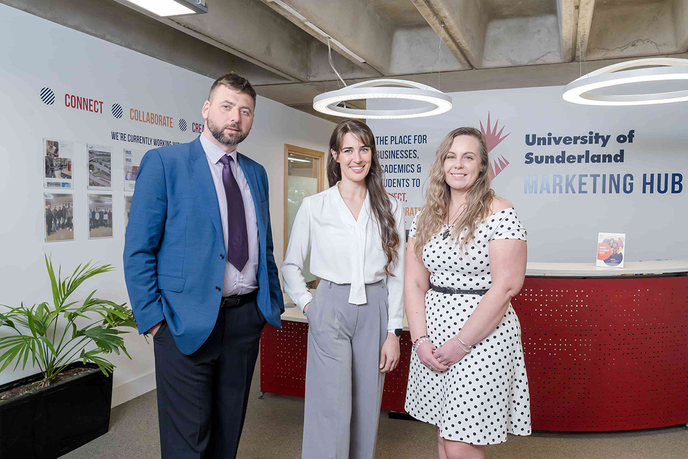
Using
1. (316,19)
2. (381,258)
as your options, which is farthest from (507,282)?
(316,19)


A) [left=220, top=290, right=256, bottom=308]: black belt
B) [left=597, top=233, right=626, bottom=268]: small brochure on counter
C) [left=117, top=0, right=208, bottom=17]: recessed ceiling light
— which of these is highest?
[left=117, top=0, right=208, bottom=17]: recessed ceiling light

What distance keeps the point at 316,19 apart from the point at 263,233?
3.00 metres

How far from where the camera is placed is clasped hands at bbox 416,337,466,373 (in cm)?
189

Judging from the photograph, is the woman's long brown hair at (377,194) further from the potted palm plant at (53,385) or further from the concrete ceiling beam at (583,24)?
the concrete ceiling beam at (583,24)

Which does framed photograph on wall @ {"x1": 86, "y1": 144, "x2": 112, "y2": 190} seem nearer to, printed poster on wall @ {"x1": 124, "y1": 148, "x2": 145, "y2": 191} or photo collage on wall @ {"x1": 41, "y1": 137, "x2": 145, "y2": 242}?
photo collage on wall @ {"x1": 41, "y1": 137, "x2": 145, "y2": 242}

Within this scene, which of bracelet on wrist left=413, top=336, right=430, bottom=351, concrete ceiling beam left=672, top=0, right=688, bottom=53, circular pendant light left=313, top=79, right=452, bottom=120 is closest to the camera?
bracelet on wrist left=413, top=336, right=430, bottom=351

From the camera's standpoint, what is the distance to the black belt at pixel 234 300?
197cm

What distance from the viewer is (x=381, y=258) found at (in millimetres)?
2127

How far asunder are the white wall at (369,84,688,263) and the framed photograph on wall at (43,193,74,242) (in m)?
4.01

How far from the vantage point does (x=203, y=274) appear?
1.88 meters

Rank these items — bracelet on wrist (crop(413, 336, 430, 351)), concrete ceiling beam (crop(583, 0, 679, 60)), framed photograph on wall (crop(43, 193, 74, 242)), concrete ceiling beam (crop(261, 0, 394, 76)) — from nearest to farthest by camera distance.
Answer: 1. bracelet on wrist (crop(413, 336, 430, 351))
2. framed photograph on wall (crop(43, 193, 74, 242))
3. concrete ceiling beam (crop(261, 0, 394, 76))
4. concrete ceiling beam (crop(583, 0, 679, 60))

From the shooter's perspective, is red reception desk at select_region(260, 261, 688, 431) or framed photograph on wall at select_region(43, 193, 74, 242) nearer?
red reception desk at select_region(260, 261, 688, 431)

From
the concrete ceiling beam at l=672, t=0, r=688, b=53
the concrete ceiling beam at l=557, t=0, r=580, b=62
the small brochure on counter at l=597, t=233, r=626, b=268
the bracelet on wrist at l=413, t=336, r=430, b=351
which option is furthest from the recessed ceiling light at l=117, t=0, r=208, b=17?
the concrete ceiling beam at l=672, t=0, r=688, b=53

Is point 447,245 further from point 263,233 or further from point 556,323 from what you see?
point 556,323
